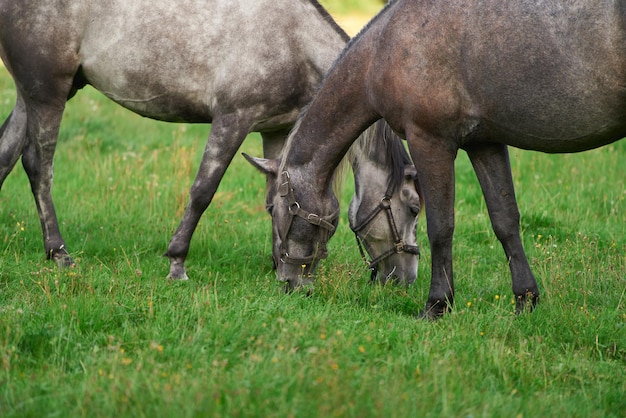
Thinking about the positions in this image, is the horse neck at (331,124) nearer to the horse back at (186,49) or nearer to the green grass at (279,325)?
the horse back at (186,49)

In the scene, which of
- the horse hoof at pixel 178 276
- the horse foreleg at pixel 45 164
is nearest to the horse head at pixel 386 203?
the horse hoof at pixel 178 276

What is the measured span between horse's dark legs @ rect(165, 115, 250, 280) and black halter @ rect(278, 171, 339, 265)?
0.64 metres

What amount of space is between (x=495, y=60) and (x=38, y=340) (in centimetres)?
293

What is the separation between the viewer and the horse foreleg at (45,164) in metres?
6.28

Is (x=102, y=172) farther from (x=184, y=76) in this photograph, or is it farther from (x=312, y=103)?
(x=312, y=103)

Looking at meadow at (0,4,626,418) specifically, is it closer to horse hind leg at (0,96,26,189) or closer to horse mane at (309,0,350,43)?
horse hind leg at (0,96,26,189)

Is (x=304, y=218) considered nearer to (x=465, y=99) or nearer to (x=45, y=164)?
(x=465, y=99)

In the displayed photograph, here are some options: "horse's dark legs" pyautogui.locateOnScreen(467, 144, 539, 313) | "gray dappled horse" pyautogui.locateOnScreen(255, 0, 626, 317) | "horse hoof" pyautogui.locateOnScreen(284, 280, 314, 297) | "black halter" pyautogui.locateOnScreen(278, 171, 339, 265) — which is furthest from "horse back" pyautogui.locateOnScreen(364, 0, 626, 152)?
"horse hoof" pyautogui.locateOnScreen(284, 280, 314, 297)

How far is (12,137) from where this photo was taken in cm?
668

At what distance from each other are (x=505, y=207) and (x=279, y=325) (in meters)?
1.78

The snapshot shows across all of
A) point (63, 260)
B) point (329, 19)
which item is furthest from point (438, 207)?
point (63, 260)

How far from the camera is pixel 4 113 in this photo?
36.9 feet

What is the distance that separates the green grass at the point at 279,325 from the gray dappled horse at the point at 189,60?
0.67 m

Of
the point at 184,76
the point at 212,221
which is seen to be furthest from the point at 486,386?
the point at 212,221
